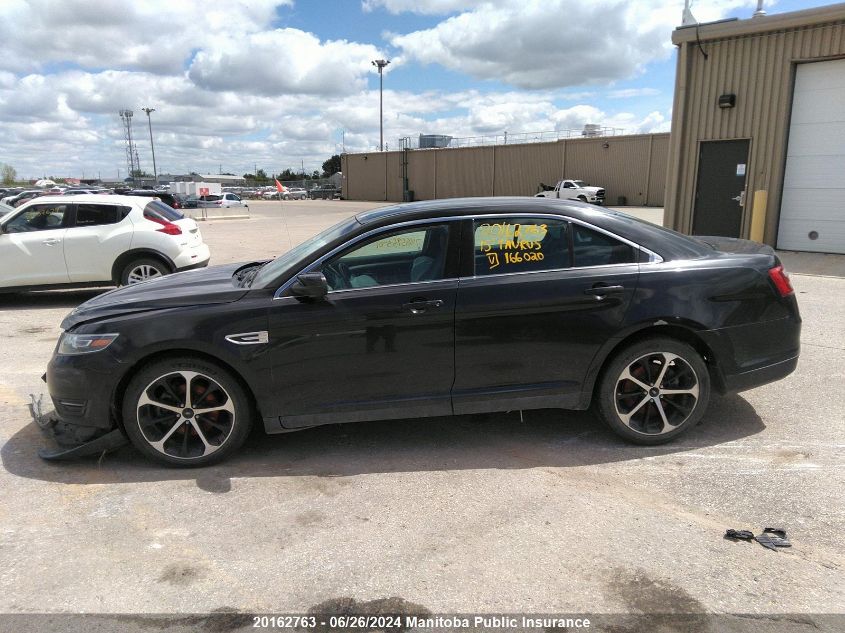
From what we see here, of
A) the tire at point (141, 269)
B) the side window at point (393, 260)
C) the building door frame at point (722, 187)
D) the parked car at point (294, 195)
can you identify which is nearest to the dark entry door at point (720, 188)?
the building door frame at point (722, 187)

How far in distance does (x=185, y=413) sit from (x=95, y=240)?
638cm

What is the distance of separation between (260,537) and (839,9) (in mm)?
12998

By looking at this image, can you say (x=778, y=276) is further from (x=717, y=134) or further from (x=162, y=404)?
(x=717, y=134)

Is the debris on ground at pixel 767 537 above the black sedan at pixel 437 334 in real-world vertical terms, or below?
below

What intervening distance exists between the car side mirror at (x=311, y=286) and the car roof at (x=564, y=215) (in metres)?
0.55

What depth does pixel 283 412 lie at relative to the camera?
12.5 feet

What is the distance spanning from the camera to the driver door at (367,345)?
3.73 metres

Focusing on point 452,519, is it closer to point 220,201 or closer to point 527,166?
point 220,201

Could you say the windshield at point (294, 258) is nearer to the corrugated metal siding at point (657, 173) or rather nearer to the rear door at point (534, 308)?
the rear door at point (534, 308)

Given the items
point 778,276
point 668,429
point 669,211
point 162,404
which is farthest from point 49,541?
point 669,211

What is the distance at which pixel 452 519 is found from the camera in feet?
10.7

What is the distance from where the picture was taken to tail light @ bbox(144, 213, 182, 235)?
9.27 m

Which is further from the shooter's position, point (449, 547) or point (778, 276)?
Answer: point (778, 276)

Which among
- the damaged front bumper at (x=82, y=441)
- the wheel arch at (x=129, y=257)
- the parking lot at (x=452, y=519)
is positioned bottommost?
the parking lot at (x=452, y=519)
